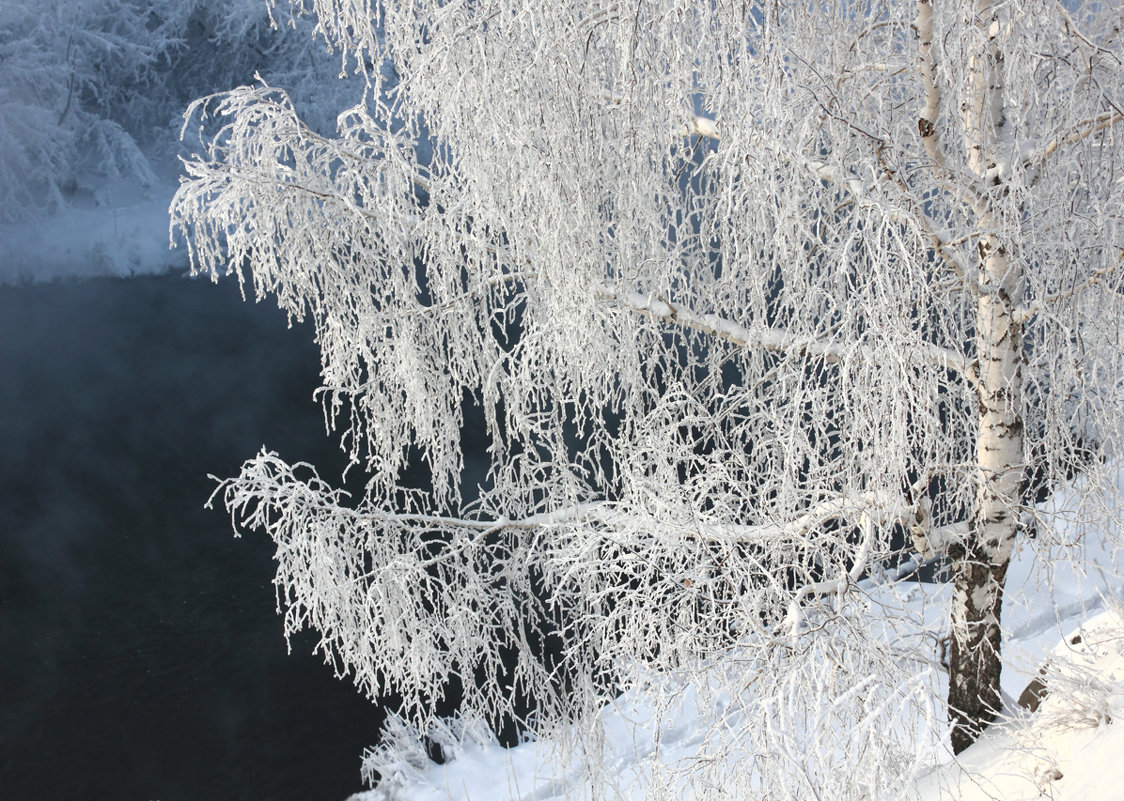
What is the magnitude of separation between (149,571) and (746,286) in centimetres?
801

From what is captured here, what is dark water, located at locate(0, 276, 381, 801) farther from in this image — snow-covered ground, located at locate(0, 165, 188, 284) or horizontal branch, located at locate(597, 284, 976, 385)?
horizontal branch, located at locate(597, 284, 976, 385)

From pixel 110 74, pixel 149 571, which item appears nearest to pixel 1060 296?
pixel 149 571

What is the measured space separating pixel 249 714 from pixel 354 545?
448 cm

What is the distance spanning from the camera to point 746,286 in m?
3.25

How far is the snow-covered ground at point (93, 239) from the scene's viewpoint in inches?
611

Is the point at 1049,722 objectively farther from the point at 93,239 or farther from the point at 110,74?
the point at 110,74

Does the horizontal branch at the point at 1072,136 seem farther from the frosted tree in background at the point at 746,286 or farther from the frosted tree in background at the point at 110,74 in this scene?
the frosted tree in background at the point at 110,74

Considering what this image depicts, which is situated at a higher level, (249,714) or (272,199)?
(272,199)

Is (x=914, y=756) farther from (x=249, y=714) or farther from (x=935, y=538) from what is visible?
(x=249, y=714)

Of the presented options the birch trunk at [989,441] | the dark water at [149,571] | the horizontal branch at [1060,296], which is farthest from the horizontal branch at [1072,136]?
the dark water at [149,571]

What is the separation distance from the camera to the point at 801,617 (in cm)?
229

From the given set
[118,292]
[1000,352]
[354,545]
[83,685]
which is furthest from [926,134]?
[118,292]

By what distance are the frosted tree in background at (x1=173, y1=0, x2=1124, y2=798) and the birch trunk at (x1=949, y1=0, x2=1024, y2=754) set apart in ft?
0.04

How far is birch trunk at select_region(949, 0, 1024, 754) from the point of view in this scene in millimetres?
2627
